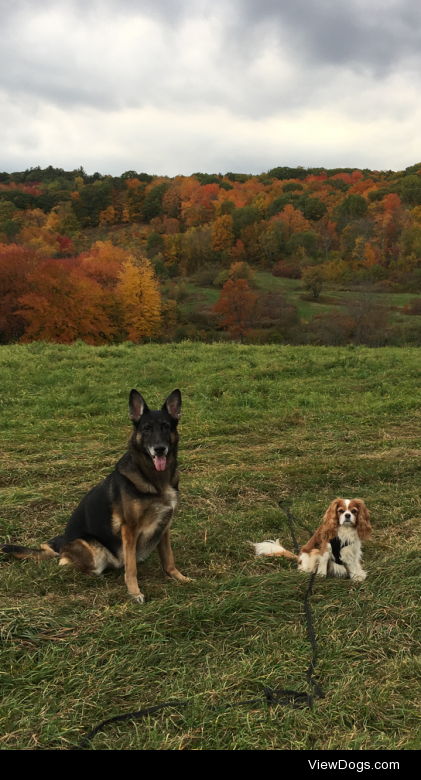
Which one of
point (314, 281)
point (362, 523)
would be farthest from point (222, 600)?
point (314, 281)

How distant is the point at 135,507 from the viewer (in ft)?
13.6

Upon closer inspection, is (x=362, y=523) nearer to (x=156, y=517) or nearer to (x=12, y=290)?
(x=156, y=517)

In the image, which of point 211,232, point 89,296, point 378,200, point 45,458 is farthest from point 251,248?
point 45,458

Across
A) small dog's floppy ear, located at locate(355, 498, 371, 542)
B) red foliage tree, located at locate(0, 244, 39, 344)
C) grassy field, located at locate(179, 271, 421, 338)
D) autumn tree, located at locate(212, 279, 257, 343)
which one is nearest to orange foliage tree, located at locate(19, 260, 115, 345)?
red foliage tree, located at locate(0, 244, 39, 344)

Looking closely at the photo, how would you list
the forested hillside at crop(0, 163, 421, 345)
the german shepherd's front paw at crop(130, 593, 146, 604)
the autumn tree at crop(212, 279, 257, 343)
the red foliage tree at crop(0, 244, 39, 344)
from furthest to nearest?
the autumn tree at crop(212, 279, 257, 343)
the forested hillside at crop(0, 163, 421, 345)
the red foliage tree at crop(0, 244, 39, 344)
the german shepherd's front paw at crop(130, 593, 146, 604)

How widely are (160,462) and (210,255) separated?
265ft

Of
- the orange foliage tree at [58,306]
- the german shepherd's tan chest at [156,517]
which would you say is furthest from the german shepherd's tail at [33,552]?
the orange foliage tree at [58,306]

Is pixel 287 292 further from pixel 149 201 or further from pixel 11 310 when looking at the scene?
pixel 149 201

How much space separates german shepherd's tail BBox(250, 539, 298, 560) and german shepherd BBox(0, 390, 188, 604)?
0.85 m

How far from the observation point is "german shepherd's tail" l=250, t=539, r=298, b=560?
4812 millimetres

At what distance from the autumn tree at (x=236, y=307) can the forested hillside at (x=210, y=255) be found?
0.39ft

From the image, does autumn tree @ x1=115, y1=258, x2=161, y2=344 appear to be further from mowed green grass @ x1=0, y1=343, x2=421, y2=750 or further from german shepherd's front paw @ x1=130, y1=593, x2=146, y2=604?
german shepherd's front paw @ x1=130, y1=593, x2=146, y2=604

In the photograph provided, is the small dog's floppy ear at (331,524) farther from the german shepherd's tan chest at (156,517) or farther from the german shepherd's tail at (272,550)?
the german shepherd's tan chest at (156,517)

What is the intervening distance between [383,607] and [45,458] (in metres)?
5.46
